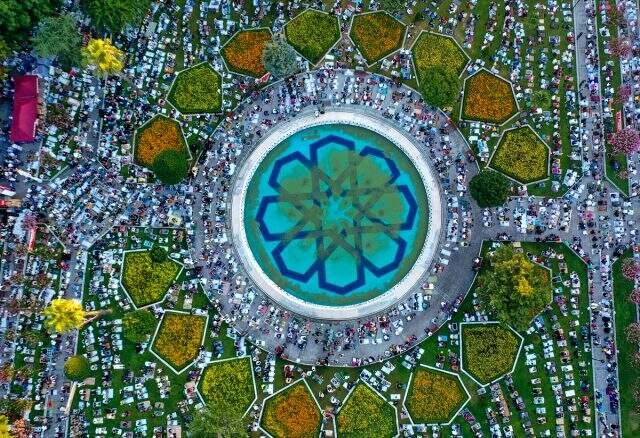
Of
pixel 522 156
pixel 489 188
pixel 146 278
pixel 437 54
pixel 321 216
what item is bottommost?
pixel 146 278

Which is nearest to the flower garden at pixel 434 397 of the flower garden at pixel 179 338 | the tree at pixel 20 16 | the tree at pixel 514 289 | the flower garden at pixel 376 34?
the tree at pixel 514 289

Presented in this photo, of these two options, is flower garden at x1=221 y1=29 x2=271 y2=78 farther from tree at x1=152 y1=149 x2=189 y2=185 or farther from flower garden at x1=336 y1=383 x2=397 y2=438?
flower garden at x1=336 y1=383 x2=397 y2=438

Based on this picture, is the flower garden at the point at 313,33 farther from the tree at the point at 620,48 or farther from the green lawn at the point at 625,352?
the green lawn at the point at 625,352

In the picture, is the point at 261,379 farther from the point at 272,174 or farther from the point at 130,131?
the point at 130,131

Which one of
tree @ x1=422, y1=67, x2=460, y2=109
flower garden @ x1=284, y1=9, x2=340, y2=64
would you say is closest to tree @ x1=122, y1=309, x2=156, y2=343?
flower garden @ x1=284, y1=9, x2=340, y2=64

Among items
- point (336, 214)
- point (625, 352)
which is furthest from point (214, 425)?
point (625, 352)

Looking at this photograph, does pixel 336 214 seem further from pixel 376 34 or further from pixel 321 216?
pixel 376 34
